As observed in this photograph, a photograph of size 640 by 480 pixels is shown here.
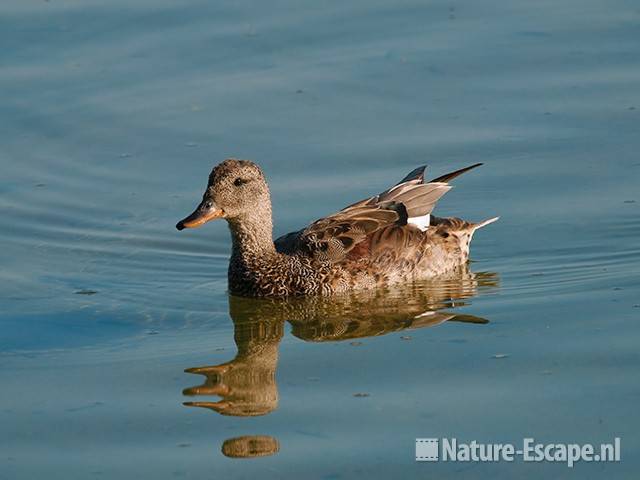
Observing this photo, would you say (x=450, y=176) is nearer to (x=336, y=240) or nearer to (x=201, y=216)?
(x=336, y=240)

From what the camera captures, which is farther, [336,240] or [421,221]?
[421,221]

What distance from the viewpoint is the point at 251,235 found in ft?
39.4

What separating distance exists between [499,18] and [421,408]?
348 inches

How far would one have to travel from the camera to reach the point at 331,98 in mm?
15336

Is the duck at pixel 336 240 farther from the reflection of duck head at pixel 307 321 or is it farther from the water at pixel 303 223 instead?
the water at pixel 303 223

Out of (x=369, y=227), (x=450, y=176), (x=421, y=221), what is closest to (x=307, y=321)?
(x=369, y=227)

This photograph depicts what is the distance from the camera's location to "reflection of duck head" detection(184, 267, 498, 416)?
966 cm

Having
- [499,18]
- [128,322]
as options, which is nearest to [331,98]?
[499,18]

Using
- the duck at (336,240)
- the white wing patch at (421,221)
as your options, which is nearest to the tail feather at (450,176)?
the duck at (336,240)

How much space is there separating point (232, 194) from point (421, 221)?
1.86 metres

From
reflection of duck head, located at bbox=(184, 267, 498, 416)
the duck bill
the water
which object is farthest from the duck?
the water

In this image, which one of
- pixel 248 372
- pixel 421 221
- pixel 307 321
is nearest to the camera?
pixel 248 372

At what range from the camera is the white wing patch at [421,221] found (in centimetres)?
1260

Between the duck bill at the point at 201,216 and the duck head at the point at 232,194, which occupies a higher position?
the duck head at the point at 232,194
